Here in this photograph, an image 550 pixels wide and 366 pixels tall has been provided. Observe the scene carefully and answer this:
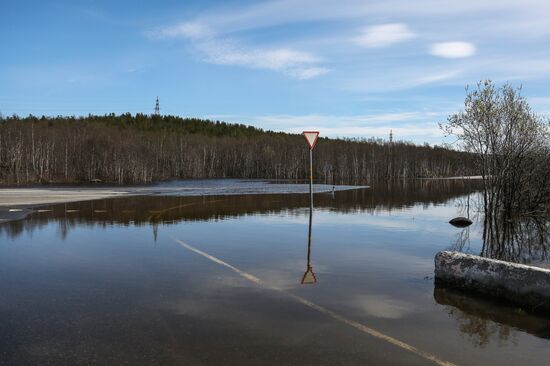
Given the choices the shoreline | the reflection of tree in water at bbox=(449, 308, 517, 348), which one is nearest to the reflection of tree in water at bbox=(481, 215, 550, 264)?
the reflection of tree in water at bbox=(449, 308, 517, 348)

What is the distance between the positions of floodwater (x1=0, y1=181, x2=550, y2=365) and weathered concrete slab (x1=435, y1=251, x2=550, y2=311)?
309 mm

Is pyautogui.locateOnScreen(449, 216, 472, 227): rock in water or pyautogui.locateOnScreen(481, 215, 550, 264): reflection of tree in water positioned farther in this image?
pyautogui.locateOnScreen(449, 216, 472, 227): rock in water

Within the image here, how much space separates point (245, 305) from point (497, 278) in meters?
4.41

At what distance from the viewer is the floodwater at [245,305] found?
17.7 ft

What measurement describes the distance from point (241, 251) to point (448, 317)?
6.25 meters

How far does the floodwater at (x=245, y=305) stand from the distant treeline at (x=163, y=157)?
54056 mm

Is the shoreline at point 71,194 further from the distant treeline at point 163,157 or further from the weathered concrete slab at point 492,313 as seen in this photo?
the distant treeline at point 163,157

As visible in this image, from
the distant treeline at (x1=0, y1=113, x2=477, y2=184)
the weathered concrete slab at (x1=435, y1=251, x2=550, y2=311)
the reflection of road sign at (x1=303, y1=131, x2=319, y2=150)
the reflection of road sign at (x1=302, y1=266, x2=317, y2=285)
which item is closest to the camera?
the weathered concrete slab at (x1=435, y1=251, x2=550, y2=311)

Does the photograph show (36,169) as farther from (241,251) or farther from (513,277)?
(513,277)

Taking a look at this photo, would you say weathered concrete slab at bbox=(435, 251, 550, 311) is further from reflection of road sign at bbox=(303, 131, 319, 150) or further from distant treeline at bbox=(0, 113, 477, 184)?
distant treeline at bbox=(0, 113, 477, 184)

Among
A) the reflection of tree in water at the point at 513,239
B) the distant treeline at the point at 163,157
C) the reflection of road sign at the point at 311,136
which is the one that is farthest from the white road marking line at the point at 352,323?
the distant treeline at the point at 163,157

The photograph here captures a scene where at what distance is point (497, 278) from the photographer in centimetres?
791

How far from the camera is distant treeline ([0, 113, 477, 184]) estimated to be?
278 ft

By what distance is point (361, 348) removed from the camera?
555 centimetres
